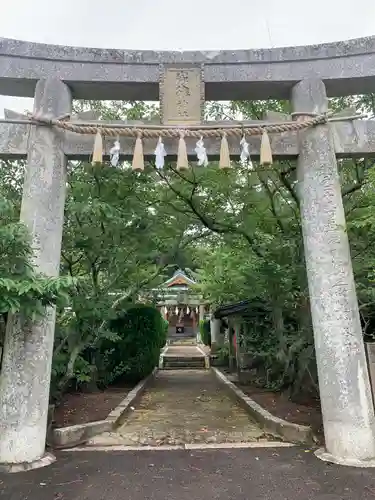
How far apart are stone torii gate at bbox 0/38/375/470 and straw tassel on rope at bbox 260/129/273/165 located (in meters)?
0.46

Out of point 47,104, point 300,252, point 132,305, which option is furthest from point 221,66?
point 132,305

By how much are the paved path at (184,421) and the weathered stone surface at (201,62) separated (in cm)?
595

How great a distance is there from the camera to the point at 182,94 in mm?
6547

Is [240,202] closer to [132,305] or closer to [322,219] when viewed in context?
[322,219]

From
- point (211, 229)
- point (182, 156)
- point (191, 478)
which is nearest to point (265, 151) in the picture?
point (182, 156)

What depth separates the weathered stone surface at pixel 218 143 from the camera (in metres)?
6.39

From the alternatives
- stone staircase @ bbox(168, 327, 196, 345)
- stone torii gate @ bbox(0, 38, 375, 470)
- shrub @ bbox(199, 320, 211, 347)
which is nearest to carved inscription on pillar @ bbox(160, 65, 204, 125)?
stone torii gate @ bbox(0, 38, 375, 470)

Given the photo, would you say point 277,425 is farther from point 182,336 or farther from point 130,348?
point 182,336

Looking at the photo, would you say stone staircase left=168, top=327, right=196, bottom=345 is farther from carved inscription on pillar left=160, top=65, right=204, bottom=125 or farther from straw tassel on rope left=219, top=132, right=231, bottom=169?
straw tassel on rope left=219, top=132, right=231, bottom=169

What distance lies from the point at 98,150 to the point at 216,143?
1.87 meters

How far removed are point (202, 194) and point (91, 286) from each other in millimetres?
3394

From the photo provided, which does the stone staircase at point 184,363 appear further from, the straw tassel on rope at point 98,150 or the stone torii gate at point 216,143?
the straw tassel on rope at point 98,150

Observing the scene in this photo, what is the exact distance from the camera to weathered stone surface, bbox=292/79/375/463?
18.1 feet

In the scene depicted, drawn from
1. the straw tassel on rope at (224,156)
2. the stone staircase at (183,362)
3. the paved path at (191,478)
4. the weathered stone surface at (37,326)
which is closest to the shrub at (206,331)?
the stone staircase at (183,362)
